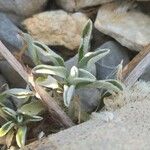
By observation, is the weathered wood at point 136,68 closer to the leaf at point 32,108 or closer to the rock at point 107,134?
the rock at point 107,134

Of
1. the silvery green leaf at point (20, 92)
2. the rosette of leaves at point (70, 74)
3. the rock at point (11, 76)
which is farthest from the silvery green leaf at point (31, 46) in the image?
the rock at point (11, 76)

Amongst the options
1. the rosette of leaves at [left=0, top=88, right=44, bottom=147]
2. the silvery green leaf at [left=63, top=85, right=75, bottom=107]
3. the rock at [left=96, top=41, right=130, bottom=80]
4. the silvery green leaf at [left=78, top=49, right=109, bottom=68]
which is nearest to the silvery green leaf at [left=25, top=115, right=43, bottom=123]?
the rosette of leaves at [left=0, top=88, right=44, bottom=147]

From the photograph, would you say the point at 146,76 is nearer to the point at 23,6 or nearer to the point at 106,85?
the point at 106,85

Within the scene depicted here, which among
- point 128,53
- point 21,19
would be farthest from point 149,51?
point 21,19

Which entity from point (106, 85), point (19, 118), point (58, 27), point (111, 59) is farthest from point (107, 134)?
point (58, 27)

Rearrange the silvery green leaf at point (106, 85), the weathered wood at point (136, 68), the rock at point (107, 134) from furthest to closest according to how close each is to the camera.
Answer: the weathered wood at point (136, 68) < the silvery green leaf at point (106, 85) < the rock at point (107, 134)
